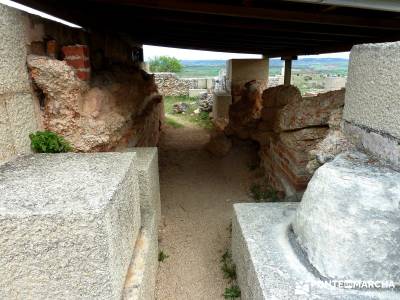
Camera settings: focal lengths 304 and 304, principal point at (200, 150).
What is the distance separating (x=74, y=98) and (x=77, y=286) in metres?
1.67

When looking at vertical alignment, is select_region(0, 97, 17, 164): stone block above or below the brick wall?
below

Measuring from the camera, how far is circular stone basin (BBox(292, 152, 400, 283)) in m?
1.64

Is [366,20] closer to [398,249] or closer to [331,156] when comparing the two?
[331,156]

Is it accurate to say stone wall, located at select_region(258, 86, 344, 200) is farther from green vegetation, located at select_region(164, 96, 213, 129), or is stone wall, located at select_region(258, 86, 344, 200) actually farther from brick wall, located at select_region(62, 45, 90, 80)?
green vegetation, located at select_region(164, 96, 213, 129)

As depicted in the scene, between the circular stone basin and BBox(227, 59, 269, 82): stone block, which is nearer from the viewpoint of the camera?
the circular stone basin

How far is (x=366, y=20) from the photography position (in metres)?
3.15

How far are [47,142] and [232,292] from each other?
6.87 feet

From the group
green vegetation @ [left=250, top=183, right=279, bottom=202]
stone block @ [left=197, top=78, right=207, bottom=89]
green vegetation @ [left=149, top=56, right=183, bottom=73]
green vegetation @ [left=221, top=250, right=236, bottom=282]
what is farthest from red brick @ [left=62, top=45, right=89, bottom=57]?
green vegetation @ [left=149, top=56, right=183, bottom=73]

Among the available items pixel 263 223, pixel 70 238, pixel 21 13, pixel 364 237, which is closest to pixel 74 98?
pixel 21 13

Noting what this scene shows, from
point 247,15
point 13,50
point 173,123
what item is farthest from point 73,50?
point 173,123

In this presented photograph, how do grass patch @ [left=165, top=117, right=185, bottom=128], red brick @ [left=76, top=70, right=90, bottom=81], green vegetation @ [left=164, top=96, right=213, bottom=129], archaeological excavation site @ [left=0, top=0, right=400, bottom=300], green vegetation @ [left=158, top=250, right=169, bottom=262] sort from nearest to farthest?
archaeological excavation site @ [left=0, top=0, right=400, bottom=300]
red brick @ [left=76, top=70, right=90, bottom=81]
green vegetation @ [left=158, top=250, right=169, bottom=262]
grass patch @ [left=165, top=117, right=185, bottom=128]
green vegetation @ [left=164, top=96, right=213, bottom=129]

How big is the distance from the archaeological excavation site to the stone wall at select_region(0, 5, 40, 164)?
0.01m

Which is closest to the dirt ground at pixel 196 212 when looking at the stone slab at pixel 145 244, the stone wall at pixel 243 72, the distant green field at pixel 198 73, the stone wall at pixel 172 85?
the stone slab at pixel 145 244

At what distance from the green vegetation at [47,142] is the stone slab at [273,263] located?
1.63m
